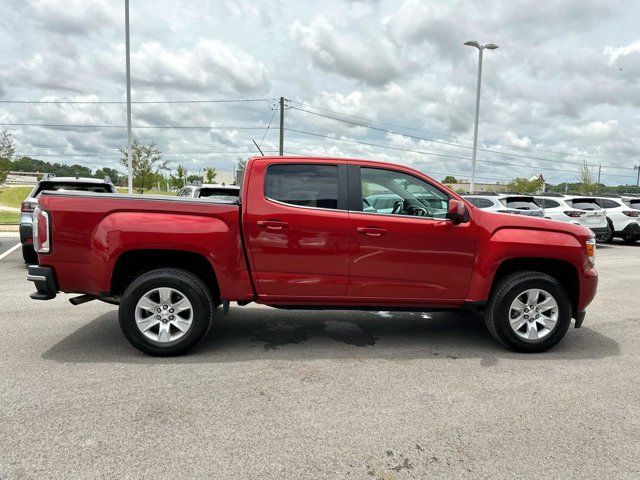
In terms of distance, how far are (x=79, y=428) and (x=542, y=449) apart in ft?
9.54

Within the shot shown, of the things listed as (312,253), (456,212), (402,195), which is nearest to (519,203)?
(402,195)

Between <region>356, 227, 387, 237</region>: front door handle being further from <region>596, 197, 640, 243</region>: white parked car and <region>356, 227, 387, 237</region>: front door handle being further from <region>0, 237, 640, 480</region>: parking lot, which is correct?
<region>596, 197, 640, 243</region>: white parked car

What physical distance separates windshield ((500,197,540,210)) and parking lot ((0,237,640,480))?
25.5 feet

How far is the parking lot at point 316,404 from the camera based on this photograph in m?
2.64

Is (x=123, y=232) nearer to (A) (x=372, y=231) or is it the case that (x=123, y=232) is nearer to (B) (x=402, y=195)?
(A) (x=372, y=231)

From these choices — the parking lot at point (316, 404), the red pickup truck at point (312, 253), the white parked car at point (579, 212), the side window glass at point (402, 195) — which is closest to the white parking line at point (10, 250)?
the parking lot at point (316, 404)

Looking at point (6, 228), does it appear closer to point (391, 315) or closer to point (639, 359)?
point (391, 315)

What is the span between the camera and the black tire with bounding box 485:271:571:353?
4.38 m

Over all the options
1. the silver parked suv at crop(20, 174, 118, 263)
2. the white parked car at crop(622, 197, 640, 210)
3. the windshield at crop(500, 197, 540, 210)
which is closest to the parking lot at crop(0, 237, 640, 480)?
the silver parked suv at crop(20, 174, 118, 263)

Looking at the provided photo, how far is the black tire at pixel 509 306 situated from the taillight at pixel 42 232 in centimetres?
409

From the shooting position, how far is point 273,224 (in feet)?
13.6

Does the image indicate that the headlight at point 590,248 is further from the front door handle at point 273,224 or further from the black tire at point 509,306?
the front door handle at point 273,224

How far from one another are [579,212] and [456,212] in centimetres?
1208

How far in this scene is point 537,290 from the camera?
14.5 ft
